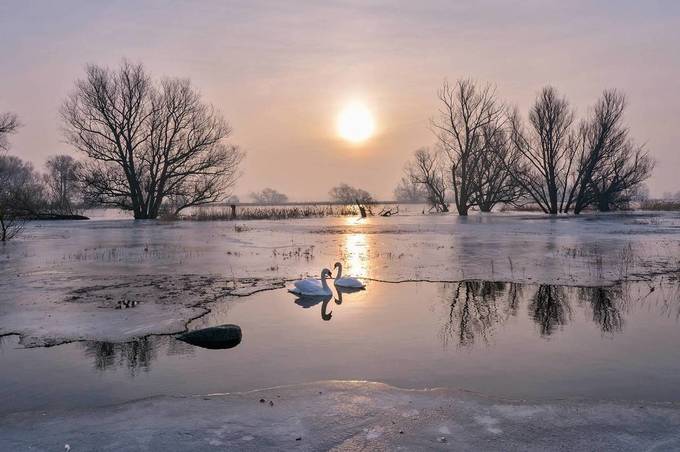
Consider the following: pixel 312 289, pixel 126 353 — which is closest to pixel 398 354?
pixel 126 353

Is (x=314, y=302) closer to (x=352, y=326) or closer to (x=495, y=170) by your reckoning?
(x=352, y=326)

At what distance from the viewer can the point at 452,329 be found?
8570mm

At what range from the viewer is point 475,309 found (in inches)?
391

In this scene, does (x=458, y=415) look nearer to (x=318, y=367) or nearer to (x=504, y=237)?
(x=318, y=367)

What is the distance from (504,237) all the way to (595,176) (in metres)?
31.2

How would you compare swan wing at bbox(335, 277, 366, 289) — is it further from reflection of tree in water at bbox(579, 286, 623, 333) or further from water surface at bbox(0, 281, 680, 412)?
reflection of tree in water at bbox(579, 286, 623, 333)

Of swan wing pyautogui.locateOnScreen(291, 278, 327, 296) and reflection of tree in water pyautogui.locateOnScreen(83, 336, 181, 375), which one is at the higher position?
swan wing pyautogui.locateOnScreen(291, 278, 327, 296)

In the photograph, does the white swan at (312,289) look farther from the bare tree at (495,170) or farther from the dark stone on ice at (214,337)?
the bare tree at (495,170)

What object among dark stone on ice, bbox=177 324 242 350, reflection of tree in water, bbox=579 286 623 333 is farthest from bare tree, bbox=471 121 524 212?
dark stone on ice, bbox=177 324 242 350

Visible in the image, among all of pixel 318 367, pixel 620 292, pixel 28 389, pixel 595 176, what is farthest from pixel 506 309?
pixel 595 176

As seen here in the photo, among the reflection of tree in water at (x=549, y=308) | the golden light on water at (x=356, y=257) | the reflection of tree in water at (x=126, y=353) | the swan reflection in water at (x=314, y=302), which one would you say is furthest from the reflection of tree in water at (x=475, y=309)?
the reflection of tree in water at (x=126, y=353)

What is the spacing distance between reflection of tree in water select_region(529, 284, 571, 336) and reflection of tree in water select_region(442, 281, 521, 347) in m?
0.40

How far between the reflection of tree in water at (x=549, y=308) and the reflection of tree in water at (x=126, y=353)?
20.2 ft

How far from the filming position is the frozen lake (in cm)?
624
